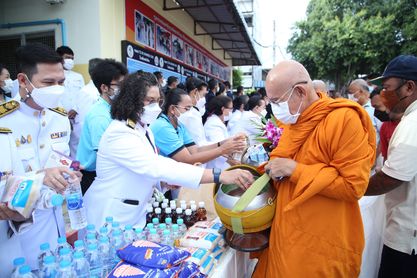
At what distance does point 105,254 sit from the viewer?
1504 millimetres

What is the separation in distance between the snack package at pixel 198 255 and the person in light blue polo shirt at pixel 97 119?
1.50 m

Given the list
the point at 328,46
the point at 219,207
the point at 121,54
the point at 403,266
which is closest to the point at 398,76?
the point at 403,266

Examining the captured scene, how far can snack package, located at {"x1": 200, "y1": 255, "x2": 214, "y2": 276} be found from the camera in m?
1.57

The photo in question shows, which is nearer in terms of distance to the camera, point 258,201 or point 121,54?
point 258,201

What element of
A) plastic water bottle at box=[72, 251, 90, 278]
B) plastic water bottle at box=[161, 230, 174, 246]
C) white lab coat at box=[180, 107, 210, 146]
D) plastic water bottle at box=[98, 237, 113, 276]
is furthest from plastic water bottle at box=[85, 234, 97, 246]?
white lab coat at box=[180, 107, 210, 146]

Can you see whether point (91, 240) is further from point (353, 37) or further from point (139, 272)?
point (353, 37)

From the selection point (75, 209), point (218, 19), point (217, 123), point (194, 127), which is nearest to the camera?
point (75, 209)

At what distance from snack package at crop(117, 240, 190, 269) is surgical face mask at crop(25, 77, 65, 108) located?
3.76 ft

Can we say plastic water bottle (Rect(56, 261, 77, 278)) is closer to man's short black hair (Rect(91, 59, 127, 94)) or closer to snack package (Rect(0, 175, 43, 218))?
snack package (Rect(0, 175, 43, 218))

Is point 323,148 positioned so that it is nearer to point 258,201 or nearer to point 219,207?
point 258,201

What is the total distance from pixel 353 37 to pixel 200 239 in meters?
18.4

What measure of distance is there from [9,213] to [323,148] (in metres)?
1.51

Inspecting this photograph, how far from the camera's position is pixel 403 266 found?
2.09 m

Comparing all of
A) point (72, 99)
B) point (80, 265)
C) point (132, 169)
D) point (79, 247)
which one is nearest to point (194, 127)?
point (72, 99)
